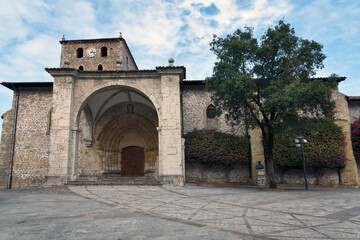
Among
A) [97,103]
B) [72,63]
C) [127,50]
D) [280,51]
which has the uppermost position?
[127,50]

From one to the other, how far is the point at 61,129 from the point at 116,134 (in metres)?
4.84

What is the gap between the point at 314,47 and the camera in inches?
439

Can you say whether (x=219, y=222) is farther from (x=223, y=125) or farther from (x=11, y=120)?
(x=11, y=120)

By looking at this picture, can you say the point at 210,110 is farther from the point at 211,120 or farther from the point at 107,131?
the point at 107,131

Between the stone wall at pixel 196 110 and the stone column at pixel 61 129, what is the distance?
7.27 m

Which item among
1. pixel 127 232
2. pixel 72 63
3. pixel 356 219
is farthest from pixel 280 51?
pixel 72 63

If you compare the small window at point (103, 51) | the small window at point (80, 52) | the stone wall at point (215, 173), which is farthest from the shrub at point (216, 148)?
the small window at point (80, 52)

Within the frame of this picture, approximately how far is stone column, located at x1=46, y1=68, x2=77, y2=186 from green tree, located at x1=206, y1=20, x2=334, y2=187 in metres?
6.93

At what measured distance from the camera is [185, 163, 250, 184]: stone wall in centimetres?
1589

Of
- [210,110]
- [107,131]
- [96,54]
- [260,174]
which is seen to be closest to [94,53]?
[96,54]

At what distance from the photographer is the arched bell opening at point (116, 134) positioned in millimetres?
16000

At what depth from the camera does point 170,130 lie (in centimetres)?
1228

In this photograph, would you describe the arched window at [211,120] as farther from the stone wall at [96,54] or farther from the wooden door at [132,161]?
the stone wall at [96,54]

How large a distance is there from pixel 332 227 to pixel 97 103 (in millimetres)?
13945
